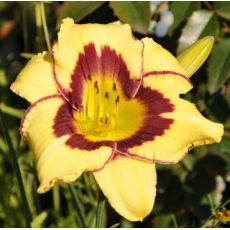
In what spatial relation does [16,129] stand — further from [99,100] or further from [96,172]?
[96,172]

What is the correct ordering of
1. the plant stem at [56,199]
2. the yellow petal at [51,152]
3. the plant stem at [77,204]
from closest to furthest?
the yellow petal at [51,152], the plant stem at [77,204], the plant stem at [56,199]

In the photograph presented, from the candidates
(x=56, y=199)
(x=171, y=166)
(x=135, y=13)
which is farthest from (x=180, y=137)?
(x=56, y=199)

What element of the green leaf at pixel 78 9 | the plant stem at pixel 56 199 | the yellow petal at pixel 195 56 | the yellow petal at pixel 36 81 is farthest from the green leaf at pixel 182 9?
the plant stem at pixel 56 199

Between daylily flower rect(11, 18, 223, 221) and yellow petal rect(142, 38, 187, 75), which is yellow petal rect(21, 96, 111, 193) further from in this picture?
yellow petal rect(142, 38, 187, 75)

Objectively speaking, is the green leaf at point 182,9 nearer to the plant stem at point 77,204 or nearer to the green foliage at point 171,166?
the green foliage at point 171,166

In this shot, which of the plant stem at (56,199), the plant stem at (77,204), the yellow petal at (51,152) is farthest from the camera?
the plant stem at (56,199)

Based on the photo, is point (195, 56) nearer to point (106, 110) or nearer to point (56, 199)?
point (106, 110)
